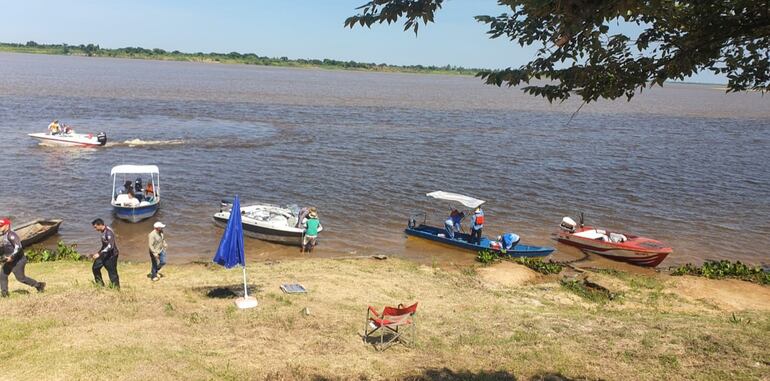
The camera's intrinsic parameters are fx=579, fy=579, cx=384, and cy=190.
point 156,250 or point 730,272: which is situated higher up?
point 156,250

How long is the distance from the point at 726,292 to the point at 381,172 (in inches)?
809

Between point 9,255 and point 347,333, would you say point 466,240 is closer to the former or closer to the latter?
point 347,333

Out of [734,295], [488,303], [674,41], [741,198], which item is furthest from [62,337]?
[741,198]

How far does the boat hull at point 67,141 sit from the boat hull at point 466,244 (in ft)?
83.5

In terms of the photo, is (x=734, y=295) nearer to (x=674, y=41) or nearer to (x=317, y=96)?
(x=674, y=41)

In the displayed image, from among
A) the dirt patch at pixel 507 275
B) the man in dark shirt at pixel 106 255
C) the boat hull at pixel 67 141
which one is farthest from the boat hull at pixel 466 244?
the boat hull at pixel 67 141

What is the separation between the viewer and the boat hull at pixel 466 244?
19.8m

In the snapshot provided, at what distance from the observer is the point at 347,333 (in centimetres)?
1083

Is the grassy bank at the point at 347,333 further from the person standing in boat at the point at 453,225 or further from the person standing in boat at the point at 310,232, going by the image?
the person standing in boat at the point at 453,225

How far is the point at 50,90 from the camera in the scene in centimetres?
6925

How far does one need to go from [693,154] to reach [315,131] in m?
30.4

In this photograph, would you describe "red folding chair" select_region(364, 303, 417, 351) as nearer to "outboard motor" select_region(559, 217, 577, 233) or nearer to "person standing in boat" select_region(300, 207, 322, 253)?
"person standing in boat" select_region(300, 207, 322, 253)

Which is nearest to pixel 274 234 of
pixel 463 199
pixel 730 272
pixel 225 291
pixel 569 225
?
pixel 463 199

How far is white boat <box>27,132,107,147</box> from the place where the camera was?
37.3 meters
